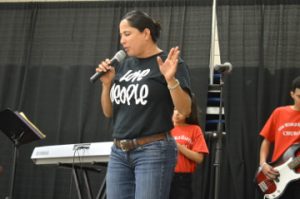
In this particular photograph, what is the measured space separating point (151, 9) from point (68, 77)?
1248 mm

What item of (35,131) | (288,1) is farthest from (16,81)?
(288,1)

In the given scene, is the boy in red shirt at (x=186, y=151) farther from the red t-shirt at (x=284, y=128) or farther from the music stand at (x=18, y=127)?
the music stand at (x=18, y=127)

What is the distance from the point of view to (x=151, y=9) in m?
5.83

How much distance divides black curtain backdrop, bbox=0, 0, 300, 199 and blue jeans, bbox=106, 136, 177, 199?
279 cm

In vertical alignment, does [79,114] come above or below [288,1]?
below

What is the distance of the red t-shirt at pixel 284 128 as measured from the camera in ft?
13.3

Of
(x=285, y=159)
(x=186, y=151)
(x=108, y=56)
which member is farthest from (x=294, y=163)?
(x=108, y=56)

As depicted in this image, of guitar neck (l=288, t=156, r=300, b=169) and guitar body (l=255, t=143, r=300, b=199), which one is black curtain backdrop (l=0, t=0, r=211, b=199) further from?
guitar neck (l=288, t=156, r=300, b=169)

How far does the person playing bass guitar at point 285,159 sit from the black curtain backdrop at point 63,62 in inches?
54.4

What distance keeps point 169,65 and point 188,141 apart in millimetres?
2039

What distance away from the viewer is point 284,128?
4133 millimetres

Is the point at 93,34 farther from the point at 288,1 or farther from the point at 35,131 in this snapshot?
the point at 288,1

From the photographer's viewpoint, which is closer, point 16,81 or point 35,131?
point 35,131

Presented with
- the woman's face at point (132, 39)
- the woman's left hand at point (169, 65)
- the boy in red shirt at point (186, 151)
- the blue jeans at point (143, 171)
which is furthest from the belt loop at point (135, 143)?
the boy in red shirt at point (186, 151)
